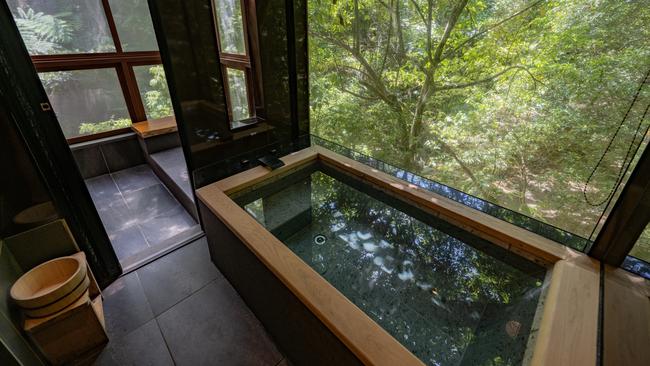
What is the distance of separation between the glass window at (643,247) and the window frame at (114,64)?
166 inches

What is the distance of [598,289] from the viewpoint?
3.71 ft

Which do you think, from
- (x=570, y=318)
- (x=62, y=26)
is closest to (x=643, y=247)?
(x=570, y=318)

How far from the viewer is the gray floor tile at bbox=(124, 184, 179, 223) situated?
2506 millimetres

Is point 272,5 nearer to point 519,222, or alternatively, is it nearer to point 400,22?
point 519,222

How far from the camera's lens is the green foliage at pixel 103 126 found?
3.01 meters

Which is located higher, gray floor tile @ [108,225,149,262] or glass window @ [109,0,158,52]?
glass window @ [109,0,158,52]

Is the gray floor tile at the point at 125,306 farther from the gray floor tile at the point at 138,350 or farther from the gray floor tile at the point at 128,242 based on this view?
the gray floor tile at the point at 128,242

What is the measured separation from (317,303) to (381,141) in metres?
4.13

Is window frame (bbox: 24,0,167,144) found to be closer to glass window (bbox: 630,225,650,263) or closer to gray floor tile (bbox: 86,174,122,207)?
gray floor tile (bbox: 86,174,122,207)

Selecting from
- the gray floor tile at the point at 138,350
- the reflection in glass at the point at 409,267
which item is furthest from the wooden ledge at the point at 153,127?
the gray floor tile at the point at 138,350

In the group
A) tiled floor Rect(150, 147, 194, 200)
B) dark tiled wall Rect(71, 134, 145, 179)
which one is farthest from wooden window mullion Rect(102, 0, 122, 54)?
tiled floor Rect(150, 147, 194, 200)

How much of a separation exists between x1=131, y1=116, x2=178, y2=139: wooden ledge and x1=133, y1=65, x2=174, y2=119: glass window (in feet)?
0.54

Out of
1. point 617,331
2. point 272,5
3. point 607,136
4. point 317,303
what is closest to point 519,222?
point 617,331

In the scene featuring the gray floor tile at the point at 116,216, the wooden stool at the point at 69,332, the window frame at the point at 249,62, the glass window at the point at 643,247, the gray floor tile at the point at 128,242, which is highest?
the window frame at the point at 249,62
